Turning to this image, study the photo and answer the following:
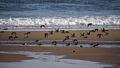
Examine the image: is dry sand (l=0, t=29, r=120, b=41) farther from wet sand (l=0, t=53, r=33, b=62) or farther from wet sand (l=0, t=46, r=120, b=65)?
wet sand (l=0, t=53, r=33, b=62)

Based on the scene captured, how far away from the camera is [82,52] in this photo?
37.9ft

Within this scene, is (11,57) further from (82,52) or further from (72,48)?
(82,52)

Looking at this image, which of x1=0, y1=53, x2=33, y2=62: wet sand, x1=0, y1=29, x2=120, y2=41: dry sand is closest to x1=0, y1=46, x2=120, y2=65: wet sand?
x1=0, y1=53, x2=33, y2=62: wet sand

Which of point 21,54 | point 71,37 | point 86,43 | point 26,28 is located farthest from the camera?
point 26,28

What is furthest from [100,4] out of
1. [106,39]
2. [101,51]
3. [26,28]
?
[101,51]

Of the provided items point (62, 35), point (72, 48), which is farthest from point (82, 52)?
point (62, 35)

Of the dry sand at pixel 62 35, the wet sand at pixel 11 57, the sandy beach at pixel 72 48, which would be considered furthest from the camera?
the dry sand at pixel 62 35

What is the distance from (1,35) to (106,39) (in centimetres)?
500

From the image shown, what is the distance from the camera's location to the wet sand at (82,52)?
35.2 ft

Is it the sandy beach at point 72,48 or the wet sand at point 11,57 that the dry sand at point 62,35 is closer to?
the sandy beach at point 72,48

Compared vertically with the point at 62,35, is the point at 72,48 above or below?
below

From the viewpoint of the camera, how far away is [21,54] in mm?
11547

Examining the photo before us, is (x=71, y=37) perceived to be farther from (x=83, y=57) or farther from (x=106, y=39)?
(x=83, y=57)

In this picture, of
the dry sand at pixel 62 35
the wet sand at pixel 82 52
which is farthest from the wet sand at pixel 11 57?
the dry sand at pixel 62 35
